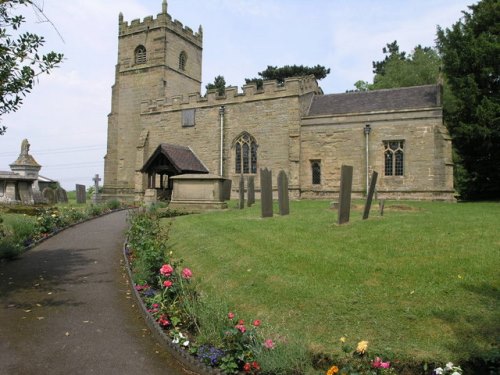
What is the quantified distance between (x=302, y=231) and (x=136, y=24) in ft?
101

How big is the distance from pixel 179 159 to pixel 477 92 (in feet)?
54.4

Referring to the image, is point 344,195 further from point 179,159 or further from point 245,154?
point 245,154

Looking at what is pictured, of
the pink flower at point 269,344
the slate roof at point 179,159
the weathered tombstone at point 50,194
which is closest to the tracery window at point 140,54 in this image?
the slate roof at point 179,159

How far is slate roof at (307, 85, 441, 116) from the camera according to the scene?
24234 mm

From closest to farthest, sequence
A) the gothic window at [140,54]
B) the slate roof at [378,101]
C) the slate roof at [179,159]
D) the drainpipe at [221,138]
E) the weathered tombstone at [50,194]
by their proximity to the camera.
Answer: the slate roof at [179,159] < the slate roof at [378,101] < the weathered tombstone at [50,194] < the drainpipe at [221,138] < the gothic window at [140,54]

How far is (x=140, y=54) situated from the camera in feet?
115

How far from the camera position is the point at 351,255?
24.3 ft

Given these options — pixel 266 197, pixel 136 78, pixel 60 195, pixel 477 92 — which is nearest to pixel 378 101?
pixel 477 92

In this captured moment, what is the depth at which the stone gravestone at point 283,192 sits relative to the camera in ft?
42.2

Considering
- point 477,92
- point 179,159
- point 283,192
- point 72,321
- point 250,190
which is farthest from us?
point 179,159

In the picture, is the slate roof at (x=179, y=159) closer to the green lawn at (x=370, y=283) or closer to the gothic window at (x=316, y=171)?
the gothic window at (x=316, y=171)

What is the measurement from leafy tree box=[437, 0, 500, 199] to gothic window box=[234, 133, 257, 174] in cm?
1167

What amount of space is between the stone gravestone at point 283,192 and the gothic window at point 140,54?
85.2 feet

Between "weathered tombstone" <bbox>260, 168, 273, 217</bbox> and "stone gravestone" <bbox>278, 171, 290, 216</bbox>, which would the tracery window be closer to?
"weathered tombstone" <bbox>260, 168, 273, 217</bbox>
